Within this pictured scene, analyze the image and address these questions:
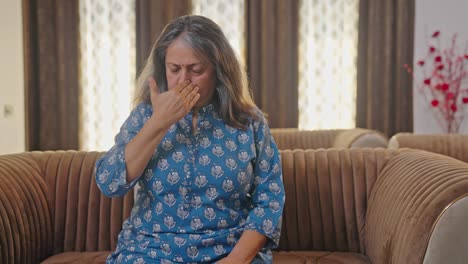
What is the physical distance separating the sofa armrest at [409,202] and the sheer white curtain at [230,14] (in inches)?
148

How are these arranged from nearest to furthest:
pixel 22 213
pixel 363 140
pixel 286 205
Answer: pixel 22 213 → pixel 286 205 → pixel 363 140

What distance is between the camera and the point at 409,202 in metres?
1.48

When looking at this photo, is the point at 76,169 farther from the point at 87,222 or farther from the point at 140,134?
the point at 140,134

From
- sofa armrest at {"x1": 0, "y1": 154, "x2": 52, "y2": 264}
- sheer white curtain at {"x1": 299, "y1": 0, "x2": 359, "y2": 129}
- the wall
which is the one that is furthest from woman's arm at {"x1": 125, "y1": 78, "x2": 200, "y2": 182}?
the wall

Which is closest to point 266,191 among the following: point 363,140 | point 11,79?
point 363,140

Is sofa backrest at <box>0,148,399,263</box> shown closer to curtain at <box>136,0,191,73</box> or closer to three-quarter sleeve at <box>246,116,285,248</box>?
three-quarter sleeve at <box>246,116,285,248</box>

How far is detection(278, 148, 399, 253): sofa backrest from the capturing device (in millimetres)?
2064

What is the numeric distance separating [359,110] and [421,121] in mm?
632

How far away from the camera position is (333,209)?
2.08m

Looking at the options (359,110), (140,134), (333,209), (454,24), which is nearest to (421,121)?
(359,110)

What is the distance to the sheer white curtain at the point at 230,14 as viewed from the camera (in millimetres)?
5598

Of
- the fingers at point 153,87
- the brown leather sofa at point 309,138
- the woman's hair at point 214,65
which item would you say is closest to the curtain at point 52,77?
the brown leather sofa at point 309,138

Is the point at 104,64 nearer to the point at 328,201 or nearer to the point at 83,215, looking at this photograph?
the point at 83,215

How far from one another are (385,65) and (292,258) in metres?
3.88
